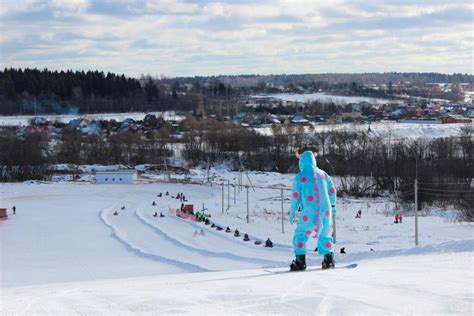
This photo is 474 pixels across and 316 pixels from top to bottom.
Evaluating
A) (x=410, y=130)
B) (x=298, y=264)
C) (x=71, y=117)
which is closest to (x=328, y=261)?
(x=298, y=264)

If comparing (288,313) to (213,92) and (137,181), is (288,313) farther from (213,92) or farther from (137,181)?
(213,92)

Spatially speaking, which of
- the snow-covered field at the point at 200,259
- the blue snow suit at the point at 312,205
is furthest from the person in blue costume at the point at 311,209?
the snow-covered field at the point at 200,259

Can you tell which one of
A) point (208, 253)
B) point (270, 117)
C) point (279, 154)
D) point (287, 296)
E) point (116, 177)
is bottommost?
point (208, 253)

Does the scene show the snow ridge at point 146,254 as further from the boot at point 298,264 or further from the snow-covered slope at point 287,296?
the snow-covered slope at point 287,296

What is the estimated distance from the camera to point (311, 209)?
35.6 feet

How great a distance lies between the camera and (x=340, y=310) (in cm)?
699

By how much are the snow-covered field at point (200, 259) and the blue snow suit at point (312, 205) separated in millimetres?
815

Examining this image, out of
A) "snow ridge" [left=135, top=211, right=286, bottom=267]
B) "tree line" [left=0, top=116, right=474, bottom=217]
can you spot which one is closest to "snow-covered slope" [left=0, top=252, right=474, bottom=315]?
"snow ridge" [left=135, top=211, right=286, bottom=267]

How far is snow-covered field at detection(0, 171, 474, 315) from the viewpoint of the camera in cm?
752

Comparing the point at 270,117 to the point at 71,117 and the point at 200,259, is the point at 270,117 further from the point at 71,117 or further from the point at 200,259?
the point at 200,259

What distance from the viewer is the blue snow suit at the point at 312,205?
1087cm

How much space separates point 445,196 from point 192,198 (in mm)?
15255

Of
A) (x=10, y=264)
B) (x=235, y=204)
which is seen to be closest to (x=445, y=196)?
(x=235, y=204)

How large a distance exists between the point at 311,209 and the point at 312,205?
6cm
